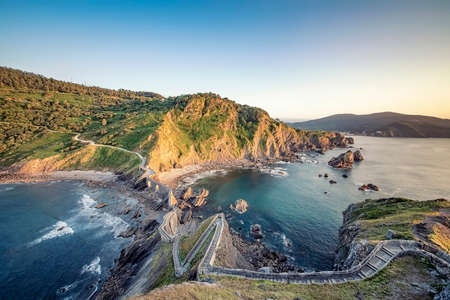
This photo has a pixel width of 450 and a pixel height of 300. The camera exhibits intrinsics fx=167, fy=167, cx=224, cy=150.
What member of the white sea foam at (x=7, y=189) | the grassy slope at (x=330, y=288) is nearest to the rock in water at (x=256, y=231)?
the grassy slope at (x=330, y=288)

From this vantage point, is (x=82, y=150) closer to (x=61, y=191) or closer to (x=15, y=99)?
(x=61, y=191)

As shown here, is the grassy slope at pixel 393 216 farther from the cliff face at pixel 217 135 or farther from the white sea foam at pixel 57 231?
the cliff face at pixel 217 135

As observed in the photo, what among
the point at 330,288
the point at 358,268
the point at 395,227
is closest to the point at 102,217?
the point at 330,288

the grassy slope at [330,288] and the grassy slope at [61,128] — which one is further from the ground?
the grassy slope at [61,128]

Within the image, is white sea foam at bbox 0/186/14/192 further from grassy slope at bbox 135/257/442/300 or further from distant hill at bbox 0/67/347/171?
grassy slope at bbox 135/257/442/300

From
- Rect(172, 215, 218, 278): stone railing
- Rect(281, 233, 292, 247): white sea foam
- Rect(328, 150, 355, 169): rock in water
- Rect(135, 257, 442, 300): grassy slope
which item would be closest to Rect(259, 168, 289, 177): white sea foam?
Rect(328, 150, 355, 169): rock in water

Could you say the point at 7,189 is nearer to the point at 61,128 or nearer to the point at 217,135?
the point at 61,128
